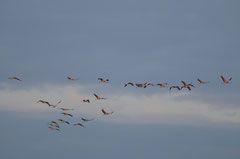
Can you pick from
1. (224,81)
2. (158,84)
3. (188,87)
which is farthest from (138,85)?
(224,81)

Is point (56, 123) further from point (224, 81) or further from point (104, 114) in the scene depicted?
point (224, 81)

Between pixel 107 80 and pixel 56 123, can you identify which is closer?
pixel 107 80

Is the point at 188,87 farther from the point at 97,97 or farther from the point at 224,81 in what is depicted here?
the point at 97,97

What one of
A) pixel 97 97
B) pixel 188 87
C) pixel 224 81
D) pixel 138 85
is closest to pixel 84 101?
pixel 97 97

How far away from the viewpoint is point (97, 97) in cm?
14862

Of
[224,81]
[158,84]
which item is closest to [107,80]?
[158,84]

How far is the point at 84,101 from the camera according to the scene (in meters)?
146

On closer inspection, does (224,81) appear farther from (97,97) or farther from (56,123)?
(56,123)

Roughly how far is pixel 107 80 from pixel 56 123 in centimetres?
2372

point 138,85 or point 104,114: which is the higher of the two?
point 138,85

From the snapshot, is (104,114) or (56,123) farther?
(56,123)

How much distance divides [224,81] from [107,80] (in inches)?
1305

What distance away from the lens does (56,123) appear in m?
160

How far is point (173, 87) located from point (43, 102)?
124ft
